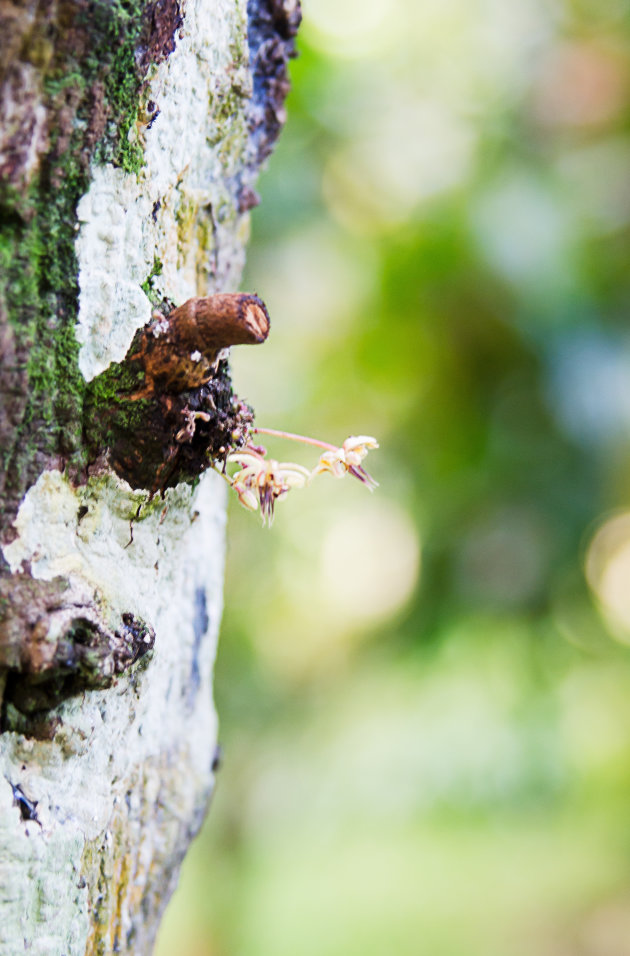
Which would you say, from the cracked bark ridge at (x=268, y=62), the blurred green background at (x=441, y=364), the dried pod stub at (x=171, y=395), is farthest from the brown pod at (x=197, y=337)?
the blurred green background at (x=441, y=364)

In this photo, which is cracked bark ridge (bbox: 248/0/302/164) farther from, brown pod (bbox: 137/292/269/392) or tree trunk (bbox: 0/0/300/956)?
brown pod (bbox: 137/292/269/392)

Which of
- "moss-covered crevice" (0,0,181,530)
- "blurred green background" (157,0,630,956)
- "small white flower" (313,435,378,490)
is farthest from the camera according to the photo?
"blurred green background" (157,0,630,956)

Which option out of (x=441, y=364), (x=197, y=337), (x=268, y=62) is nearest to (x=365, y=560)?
(x=441, y=364)

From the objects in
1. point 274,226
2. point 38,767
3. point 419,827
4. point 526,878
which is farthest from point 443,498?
point 419,827

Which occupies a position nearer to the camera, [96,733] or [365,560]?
[96,733]

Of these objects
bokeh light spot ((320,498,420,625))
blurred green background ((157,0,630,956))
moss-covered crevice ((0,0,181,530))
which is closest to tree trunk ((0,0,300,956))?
moss-covered crevice ((0,0,181,530))

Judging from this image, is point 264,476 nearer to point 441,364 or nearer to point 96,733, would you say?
point 96,733

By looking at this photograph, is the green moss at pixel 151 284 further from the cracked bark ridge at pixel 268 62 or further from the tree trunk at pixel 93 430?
the cracked bark ridge at pixel 268 62
